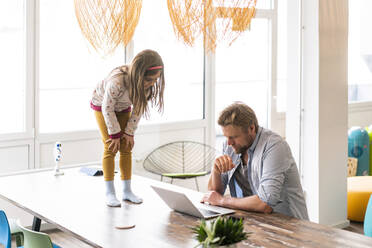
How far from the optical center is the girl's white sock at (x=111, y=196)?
122 inches

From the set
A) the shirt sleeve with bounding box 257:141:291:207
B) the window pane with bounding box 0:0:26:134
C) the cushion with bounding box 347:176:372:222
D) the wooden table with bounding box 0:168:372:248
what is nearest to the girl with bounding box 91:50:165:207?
the wooden table with bounding box 0:168:372:248

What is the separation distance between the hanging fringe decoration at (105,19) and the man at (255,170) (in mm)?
1158

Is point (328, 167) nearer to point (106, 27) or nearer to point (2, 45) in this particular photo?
point (106, 27)

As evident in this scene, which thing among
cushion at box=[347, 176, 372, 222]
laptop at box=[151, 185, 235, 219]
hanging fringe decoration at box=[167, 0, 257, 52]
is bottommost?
cushion at box=[347, 176, 372, 222]

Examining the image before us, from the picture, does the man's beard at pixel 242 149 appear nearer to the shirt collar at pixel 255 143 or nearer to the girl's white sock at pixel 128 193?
the shirt collar at pixel 255 143

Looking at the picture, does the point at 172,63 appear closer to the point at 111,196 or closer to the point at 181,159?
the point at 181,159

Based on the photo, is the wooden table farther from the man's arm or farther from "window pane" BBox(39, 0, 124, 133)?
"window pane" BBox(39, 0, 124, 133)

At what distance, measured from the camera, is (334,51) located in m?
5.31

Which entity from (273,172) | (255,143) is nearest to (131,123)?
(255,143)

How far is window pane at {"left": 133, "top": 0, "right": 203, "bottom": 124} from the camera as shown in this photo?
5.98 metres

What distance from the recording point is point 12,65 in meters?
5.01

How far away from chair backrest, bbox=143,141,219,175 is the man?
2.67 m

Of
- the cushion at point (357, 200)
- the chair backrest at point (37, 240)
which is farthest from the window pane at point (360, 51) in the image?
the chair backrest at point (37, 240)

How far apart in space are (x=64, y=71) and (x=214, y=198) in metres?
2.79
